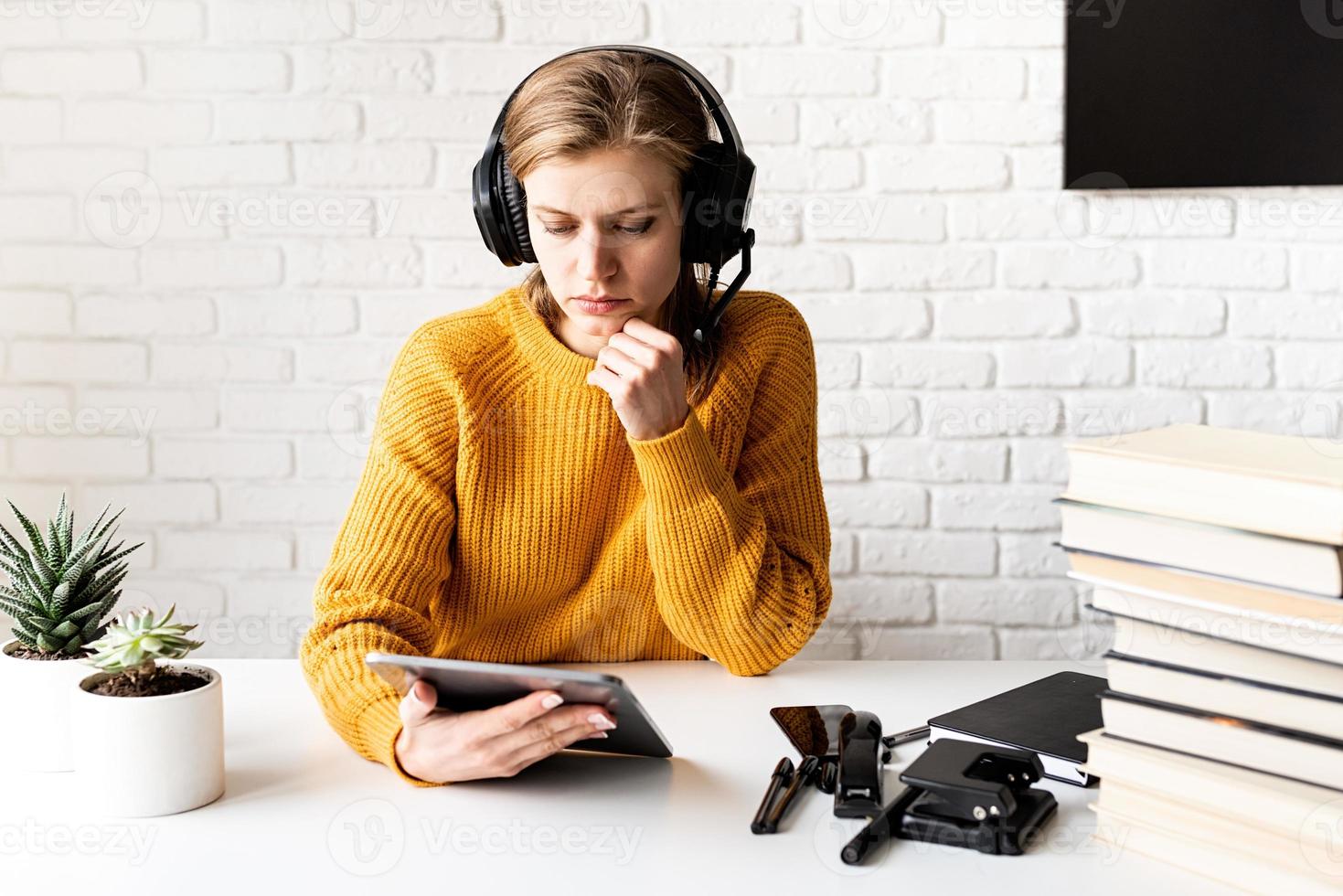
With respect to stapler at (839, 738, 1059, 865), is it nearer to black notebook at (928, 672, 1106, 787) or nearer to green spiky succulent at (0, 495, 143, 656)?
black notebook at (928, 672, 1106, 787)

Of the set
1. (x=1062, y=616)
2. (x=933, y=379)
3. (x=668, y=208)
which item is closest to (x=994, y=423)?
(x=933, y=379)

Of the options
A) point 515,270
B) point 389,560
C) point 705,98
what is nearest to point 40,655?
point 389,560

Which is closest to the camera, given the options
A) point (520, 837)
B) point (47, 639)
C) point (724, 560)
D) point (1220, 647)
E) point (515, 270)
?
point (1220, 647)

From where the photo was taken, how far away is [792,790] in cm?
96

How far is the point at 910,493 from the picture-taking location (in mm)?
2213

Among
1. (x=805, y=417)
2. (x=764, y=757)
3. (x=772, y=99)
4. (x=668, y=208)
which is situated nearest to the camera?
(x=764, y=757)

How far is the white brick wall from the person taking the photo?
2.12 meters

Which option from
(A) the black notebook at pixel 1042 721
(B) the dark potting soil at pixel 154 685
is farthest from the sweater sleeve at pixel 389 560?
(A) the black notebook at pixel 1042 721

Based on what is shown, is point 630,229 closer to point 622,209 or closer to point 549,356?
point 622,209

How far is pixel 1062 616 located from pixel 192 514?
1.56 meters

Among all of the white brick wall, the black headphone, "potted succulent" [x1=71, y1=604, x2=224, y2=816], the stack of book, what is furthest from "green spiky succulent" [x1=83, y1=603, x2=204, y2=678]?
the white brick wall

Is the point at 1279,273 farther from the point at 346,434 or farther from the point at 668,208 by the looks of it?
the point at 346,434

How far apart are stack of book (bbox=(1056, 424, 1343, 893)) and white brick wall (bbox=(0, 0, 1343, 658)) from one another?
51.8 inches

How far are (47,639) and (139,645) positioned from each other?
0.46 feet
